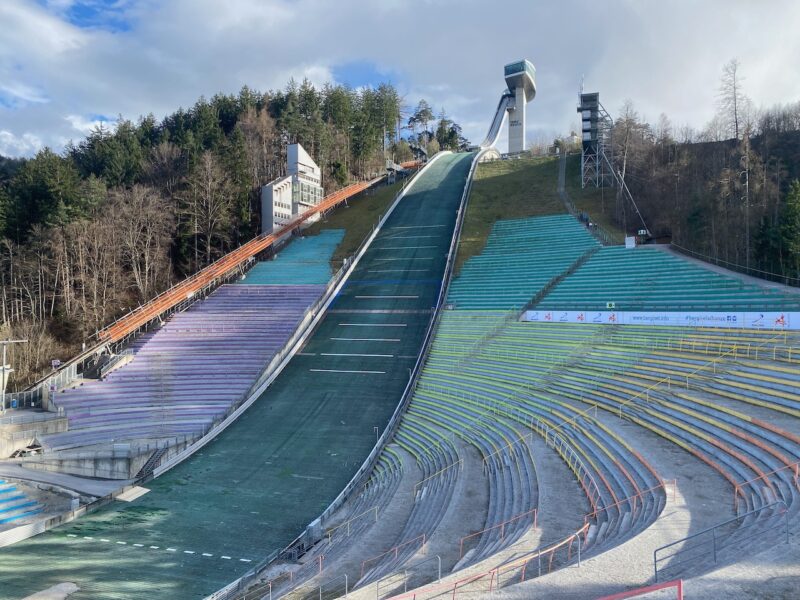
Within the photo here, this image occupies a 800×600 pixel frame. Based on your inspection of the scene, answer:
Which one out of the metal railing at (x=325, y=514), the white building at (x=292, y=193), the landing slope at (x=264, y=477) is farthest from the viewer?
the white building at (x=292, y=193)

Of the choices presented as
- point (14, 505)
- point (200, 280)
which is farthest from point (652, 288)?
point (200, 280)

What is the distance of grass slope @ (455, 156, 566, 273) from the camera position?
135ft

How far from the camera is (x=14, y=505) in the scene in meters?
17.3

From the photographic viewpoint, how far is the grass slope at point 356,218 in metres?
42.9

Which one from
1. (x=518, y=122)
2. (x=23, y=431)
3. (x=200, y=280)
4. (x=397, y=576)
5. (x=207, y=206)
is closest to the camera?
(x=397, y=576)

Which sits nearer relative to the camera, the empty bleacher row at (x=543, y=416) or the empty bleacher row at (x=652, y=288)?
the empty bleacher row at (x=543, y=416)

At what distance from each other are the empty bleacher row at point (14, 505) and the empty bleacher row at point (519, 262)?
21.7 meters

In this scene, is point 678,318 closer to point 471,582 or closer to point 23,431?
point 471,582

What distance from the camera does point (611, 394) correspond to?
18312 millimetres

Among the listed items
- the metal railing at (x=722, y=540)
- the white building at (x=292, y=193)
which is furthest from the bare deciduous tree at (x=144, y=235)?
the metal railing at (x=722, y=540)

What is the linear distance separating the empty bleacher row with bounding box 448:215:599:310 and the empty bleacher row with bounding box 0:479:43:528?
2167cm

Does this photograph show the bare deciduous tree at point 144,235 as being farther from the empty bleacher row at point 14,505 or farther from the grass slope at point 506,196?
the grass slope at point 506,196

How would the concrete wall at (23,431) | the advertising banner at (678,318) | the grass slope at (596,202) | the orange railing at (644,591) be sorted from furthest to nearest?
the grass slope at (596,202)
the concrete wall at (23,431)
the advertising banner at (678,318)
the orange railing at (644,591)

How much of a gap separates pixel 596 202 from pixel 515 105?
4636cm
